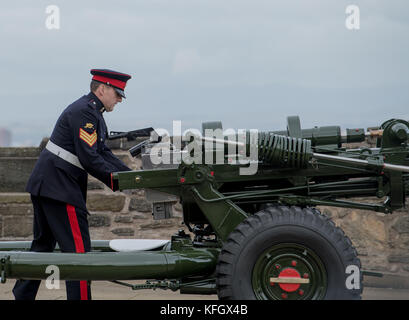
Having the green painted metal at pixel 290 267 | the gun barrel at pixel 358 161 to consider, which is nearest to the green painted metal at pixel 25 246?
the green painted metal at pixel 290 267

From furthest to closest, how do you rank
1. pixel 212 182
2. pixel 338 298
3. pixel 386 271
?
pixel 386 271
pixel 212 182
pixel 338 298

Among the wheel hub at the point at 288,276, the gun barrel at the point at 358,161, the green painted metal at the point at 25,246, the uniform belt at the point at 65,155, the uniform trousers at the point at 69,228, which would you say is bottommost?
the wheel hub at the point at 288,276

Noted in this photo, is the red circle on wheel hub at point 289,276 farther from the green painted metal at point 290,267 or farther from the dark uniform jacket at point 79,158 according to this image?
the dark uniform jacket at point 79,158

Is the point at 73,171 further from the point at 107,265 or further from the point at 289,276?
the point at 289,276

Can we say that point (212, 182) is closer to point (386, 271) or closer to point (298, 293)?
point (298, 293)

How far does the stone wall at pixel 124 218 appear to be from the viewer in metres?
5.95

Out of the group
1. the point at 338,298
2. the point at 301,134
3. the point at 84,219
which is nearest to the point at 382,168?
the point at 301,134

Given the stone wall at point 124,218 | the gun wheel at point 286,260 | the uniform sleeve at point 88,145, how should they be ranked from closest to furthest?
the gun wheel at point 286,260, the uniform sleeve at point 88,145, the stone wall at point 124,218

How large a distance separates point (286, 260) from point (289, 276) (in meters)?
0.09

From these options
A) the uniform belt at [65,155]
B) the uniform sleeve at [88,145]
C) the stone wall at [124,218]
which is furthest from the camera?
the stone wall at [124,218]

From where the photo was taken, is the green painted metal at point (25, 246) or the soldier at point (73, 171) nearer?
the soldier at point (73, 171)

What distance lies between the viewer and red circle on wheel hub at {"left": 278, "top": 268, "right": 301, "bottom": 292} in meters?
3.66

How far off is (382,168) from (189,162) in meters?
1.14

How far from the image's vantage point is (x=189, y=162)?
12.6ft
